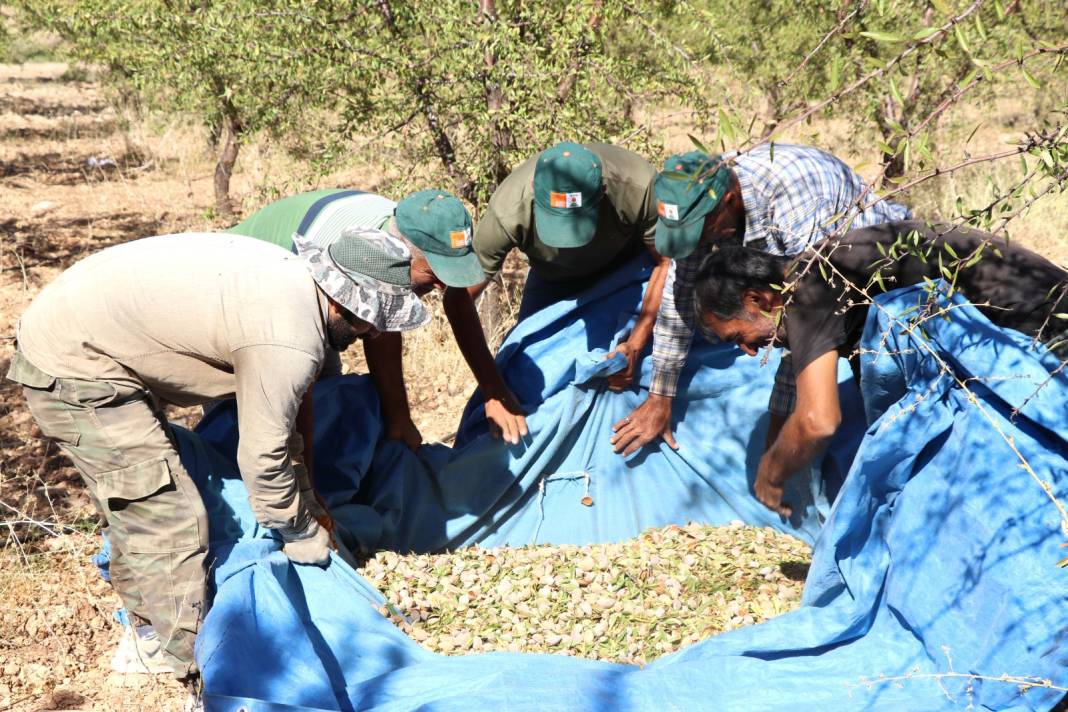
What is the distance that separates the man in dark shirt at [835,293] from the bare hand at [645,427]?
2.27 ft

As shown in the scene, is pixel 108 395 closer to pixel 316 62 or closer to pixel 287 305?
pixel 287 305

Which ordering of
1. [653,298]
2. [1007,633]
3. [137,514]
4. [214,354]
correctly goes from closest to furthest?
1. [1007,633]
2. [214,354]
3. [137,514]
4. [653,298]

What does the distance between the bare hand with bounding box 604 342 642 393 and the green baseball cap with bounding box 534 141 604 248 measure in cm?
46

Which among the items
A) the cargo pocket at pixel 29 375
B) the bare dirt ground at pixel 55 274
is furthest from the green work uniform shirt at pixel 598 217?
the cargo pocket at pixel 29 375

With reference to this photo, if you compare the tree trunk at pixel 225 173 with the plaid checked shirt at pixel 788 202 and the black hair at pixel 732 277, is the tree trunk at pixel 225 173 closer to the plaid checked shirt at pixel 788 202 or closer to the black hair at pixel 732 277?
the plaid checked shirt at pixel 788 202

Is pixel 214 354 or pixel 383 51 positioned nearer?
pixel 214 354

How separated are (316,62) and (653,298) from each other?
6.74ft

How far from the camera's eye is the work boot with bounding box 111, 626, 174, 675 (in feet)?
9.98

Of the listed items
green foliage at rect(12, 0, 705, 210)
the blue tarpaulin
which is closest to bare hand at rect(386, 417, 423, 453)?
the blue tarpaulin

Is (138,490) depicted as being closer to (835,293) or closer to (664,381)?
(664,381)

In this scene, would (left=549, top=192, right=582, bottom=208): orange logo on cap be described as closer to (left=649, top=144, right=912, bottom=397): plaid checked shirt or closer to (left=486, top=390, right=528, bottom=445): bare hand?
(left=649, top=144, right=912, bottom=397): plaid checked shirt

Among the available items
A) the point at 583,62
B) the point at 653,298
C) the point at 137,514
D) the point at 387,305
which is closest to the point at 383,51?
the point at 583,62

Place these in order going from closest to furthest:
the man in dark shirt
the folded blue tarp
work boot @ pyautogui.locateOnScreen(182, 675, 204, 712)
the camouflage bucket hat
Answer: the camouflage bucket hat, the man in dark shirt, work boot @ pyautogui.locateOnScreen(182, 675, 204, 712), the folded blue tarp

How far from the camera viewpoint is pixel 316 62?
4395 millimetres
